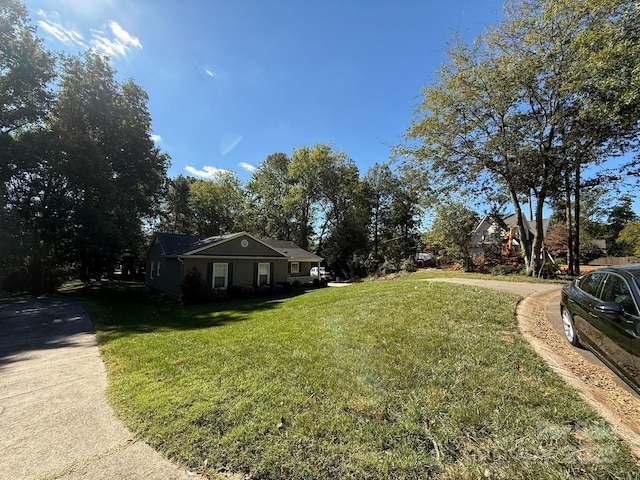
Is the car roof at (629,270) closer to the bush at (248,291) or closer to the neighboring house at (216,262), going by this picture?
Answer: the bush at (248,291)

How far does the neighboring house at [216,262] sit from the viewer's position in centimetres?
1661

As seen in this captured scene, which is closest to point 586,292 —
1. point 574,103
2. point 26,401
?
point 26,401

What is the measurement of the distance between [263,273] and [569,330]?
16.4m

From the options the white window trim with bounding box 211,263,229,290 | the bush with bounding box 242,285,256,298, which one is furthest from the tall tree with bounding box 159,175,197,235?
the bush with bounding box 242,285,256,298

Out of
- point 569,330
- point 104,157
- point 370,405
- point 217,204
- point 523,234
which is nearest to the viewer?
point 370,405

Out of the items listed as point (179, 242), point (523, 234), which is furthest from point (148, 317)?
point (523, 234)

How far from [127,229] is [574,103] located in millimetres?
26115

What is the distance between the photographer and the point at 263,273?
19484mm

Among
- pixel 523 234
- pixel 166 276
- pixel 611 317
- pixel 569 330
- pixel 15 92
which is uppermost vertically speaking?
pixel 15 92

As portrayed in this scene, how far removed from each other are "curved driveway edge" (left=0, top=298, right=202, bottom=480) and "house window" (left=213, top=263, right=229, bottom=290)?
9966mm

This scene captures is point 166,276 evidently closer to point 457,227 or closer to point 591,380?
point 591,380

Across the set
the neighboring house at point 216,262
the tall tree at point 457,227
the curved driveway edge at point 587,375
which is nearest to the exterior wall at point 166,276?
the neighboring house at point 216,262

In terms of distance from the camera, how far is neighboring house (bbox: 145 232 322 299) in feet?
54.5

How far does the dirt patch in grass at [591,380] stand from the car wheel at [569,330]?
104 mm
